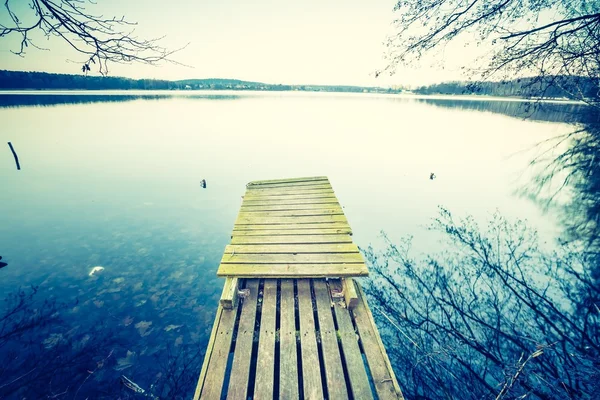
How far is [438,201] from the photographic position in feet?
38.8

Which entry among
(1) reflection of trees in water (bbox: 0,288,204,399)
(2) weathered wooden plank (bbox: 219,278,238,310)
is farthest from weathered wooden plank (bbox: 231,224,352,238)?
(1) reflection of trees in water (bbox: 0,288,204,399)

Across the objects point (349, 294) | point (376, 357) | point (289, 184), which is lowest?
point (376, 357)

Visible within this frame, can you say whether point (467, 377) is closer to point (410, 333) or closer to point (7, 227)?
point (410, 333)

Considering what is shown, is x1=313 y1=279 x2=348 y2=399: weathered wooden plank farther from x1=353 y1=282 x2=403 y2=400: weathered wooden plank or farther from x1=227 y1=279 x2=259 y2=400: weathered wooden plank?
x1=227 y1=279 x2=259 y2=400: weathered wooden plank

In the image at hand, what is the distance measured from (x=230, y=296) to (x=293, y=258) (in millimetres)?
1387

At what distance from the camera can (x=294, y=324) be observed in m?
4.02

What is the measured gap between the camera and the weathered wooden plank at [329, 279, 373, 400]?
3.11 meters

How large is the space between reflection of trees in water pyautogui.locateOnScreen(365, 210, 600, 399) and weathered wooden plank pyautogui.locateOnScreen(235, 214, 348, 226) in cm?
173

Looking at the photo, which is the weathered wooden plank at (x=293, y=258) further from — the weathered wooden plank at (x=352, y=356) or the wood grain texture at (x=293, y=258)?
the weathered wooden plank at (x=352, y=356)

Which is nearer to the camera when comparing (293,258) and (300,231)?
(293,258)

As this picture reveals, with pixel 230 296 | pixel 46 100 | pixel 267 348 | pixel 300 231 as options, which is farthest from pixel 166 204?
pixel 46 100

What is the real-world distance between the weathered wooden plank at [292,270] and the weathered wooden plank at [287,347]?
0.30 meters

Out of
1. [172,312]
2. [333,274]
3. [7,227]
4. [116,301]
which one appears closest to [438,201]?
[333,274]

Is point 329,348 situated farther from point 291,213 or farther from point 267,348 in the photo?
point 291,213
